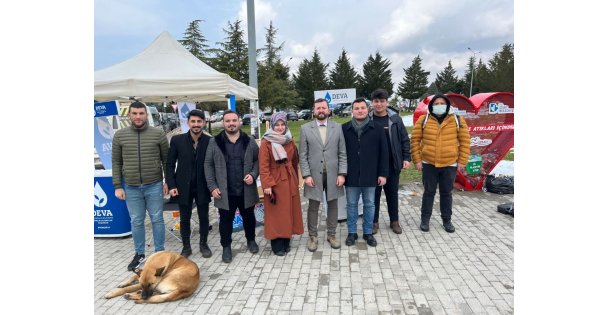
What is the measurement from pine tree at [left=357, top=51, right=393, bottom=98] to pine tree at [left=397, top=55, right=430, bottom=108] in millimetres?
6673

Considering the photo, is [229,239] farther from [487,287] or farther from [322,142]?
[487,287]

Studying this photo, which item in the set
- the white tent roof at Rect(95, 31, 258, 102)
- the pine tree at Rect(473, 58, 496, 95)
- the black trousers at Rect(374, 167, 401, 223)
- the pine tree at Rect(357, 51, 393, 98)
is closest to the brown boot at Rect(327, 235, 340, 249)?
the black trousers at Rect(374, 167, 401, 223)

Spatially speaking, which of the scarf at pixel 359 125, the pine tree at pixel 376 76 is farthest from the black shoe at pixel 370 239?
the pine tree at pixel 376 76

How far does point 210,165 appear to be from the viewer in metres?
3.99

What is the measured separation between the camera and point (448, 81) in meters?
61.2

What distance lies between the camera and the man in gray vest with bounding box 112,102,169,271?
3.85 meters

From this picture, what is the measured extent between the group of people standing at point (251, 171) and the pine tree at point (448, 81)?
192 ft

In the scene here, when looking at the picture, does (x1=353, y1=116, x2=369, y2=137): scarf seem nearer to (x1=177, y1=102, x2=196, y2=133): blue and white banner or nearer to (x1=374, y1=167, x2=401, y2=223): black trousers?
(x1=374, y1=167, x2=401, y2=223): black trousers

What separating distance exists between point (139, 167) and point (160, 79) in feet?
5.96

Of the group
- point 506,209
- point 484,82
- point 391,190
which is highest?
point 484,82

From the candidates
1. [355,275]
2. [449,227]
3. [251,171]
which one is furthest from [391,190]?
[251,171]

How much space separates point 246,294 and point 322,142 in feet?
6.19

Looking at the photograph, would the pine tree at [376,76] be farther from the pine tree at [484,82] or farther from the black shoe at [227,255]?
the black shoe at [227,255]

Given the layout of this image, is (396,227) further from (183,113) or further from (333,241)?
(183,113)
